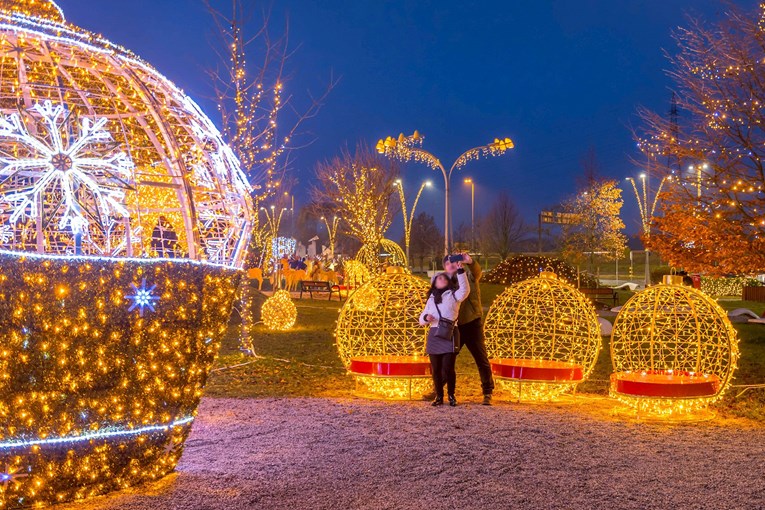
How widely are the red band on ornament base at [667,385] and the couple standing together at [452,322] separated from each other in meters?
1.53

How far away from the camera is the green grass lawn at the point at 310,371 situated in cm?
1017

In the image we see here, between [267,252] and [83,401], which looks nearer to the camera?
[83,401]

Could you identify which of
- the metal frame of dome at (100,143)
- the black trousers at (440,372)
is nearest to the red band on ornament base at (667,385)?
the black trousers at (440,372)

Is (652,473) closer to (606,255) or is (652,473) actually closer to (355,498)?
(355,498)

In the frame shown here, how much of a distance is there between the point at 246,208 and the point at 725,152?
8618mm

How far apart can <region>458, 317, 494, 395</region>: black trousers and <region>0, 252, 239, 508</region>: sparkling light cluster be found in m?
4.23

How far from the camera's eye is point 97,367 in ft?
16.7

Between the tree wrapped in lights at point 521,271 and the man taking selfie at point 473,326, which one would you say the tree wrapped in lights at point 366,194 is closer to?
the tree wrapped in lights at point 521,271

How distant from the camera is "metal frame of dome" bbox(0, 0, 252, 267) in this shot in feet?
17.3

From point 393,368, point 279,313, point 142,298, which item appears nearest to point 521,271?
point 279,313

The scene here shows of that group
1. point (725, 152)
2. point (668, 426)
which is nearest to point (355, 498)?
point (668, 426)

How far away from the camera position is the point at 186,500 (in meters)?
5.39

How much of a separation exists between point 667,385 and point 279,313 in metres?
10.8

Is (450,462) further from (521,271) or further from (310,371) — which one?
(521,271)
